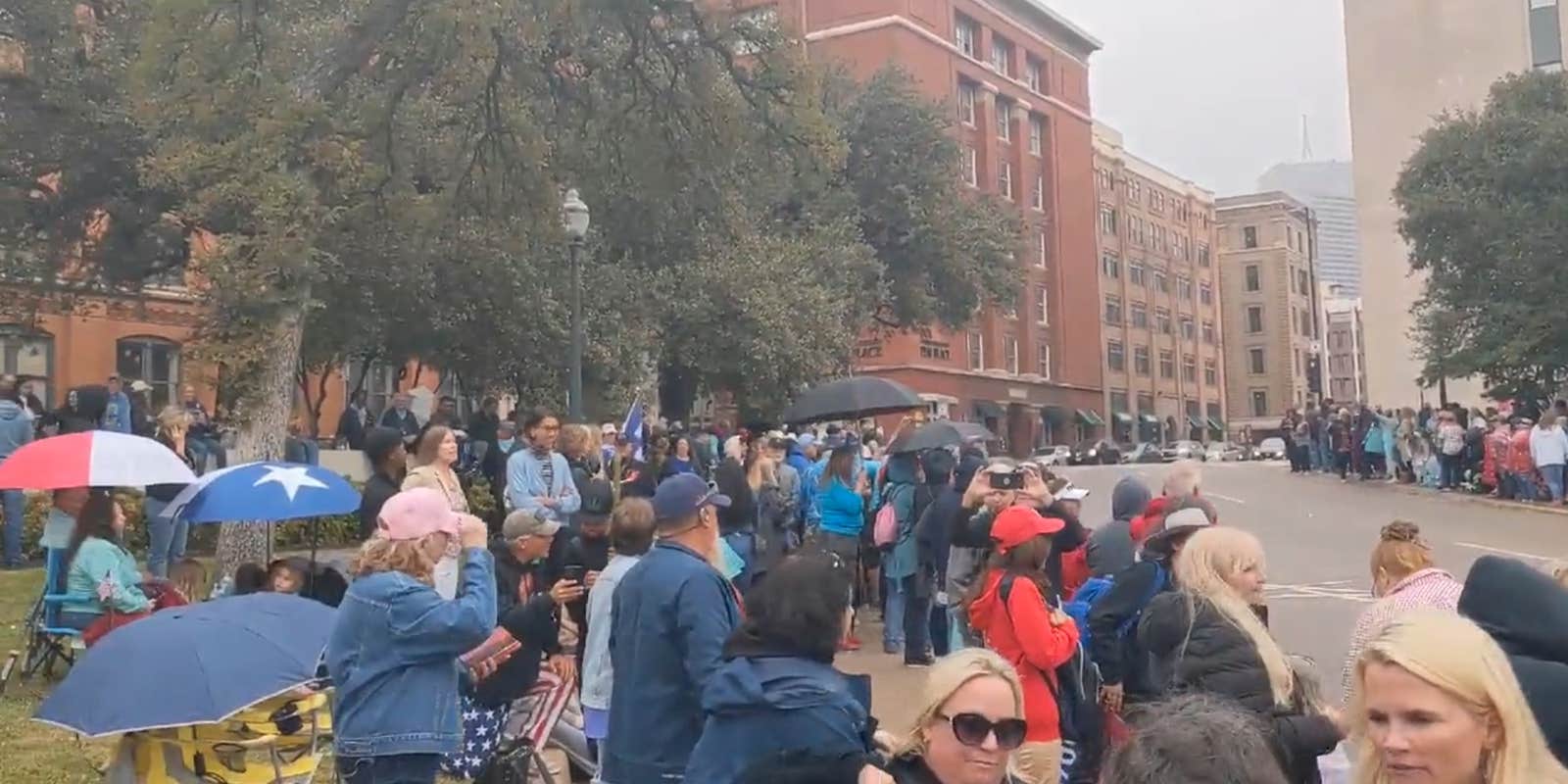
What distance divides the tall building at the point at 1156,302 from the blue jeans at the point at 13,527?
7143 cm

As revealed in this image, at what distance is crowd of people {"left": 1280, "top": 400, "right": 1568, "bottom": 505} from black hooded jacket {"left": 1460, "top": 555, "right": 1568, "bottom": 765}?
23.8 metres

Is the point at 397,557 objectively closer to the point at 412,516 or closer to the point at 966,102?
the point at 412,516

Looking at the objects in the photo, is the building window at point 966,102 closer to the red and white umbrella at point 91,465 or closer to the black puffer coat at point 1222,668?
the red and white umbrella at point 91,465

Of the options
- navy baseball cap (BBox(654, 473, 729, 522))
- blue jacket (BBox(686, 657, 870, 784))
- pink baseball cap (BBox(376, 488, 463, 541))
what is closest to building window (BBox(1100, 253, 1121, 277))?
navy baseball cap (BBox(654, 473, 729, 522))

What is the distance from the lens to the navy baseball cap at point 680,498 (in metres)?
4.77

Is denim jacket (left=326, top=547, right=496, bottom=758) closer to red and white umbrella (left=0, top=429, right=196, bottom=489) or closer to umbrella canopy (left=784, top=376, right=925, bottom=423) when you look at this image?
red and white umbrella (left=0, top=429, right=196, bottom=489)

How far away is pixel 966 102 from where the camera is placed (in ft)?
226

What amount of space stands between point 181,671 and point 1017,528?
10.9ft

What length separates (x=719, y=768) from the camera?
3.82 meters

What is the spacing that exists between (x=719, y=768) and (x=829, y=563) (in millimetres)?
640

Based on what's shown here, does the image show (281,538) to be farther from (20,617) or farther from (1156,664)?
(1156,664)

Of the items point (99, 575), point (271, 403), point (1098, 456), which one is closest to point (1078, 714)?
point (99, 575)

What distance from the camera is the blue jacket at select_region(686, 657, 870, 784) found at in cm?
371

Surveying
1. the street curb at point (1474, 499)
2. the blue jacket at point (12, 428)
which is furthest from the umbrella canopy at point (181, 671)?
the street curb at point (1474, 499)
